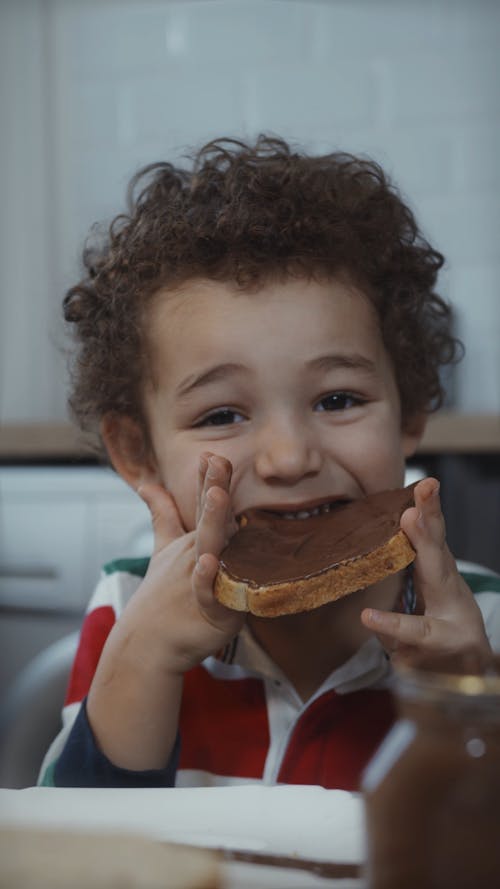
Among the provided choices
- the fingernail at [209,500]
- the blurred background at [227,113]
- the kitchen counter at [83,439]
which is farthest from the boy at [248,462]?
Result: the blurred background at [227,113]

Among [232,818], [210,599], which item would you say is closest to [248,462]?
[210,599]

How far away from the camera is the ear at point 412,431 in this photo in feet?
4.23

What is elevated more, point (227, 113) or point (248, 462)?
point (227, 113)

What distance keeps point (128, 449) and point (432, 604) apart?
51 cm

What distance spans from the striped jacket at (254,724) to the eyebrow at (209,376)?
28cm

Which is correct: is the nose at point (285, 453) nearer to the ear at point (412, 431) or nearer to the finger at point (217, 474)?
the finger at point (217, 474)

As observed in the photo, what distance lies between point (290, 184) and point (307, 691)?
570 mm

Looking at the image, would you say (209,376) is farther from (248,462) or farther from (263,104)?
(263,104)

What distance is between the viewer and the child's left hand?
2.69 feet

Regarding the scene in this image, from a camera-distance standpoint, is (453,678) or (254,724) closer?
(453,678)

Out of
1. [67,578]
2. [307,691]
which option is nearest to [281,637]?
[307,691]

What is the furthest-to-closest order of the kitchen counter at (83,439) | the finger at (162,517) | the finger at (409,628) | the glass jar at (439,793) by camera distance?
the kitchen counter at (83,439) < the finger at (162,517) < the finger at (409,628) < the glass jar at (439,793)

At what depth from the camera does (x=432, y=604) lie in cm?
88

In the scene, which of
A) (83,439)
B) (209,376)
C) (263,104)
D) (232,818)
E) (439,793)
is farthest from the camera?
(263,104)
